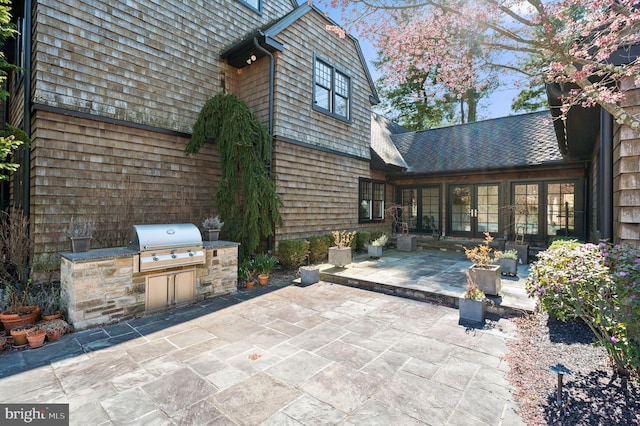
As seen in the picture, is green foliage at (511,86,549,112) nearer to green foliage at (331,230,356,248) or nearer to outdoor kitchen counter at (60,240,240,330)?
green foliage at (331,230,356,248)

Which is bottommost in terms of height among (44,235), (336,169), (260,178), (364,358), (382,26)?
(364,358)

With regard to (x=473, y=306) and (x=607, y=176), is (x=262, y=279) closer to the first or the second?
(x=473, y=306)

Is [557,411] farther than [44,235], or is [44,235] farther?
[44,235]

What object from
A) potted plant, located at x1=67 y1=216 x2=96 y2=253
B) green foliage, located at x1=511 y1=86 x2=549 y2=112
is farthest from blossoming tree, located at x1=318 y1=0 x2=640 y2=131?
green foliage, located at x1=511 y1=86 x2=549 y2=112

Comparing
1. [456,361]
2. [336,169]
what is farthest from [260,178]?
[456,361]

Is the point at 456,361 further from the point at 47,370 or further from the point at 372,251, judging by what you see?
the point at 372,251

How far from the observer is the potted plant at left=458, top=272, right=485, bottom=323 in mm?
→ 4195

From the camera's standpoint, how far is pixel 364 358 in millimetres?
3213

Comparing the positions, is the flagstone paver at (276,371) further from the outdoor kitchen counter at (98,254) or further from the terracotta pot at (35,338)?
the outdoor kitchen counter at (98,254)

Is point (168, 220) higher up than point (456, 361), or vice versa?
point (168, 220)

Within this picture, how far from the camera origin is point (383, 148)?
468 inches

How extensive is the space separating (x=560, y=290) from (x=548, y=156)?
7.71 m

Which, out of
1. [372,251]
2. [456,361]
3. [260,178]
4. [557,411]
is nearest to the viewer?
[557,411]
